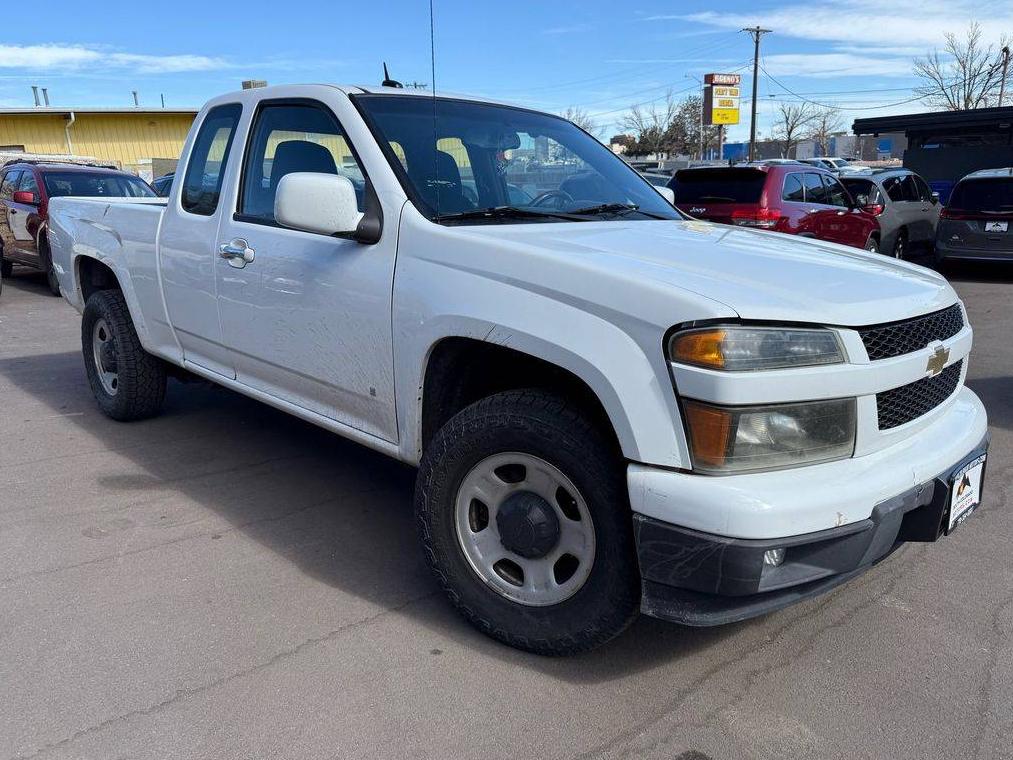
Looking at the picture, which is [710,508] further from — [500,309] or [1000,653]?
[1000,653]

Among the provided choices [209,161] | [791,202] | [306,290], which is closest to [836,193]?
[791,202]

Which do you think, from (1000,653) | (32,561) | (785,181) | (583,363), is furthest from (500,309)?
(785,181)

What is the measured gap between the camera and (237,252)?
3820 millimetres

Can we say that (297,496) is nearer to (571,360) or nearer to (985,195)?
(571,360)

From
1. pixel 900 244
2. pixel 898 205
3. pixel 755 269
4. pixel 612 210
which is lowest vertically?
pixel 900 244

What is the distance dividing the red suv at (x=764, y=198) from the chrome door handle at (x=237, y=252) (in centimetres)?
700

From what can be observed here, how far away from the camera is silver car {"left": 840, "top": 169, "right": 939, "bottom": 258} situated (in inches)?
503

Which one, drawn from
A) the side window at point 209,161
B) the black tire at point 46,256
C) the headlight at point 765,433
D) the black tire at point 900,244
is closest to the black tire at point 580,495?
the headlight at point 765,433

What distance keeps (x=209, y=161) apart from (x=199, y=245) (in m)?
0.49

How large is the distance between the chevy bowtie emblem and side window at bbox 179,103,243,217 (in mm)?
3161

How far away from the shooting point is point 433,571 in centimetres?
305

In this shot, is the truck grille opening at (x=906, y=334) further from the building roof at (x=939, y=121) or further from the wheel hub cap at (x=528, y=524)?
the building roof at (x=939, y=121)

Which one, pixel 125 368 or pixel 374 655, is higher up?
pixel 125 368

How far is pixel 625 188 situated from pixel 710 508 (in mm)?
2111
